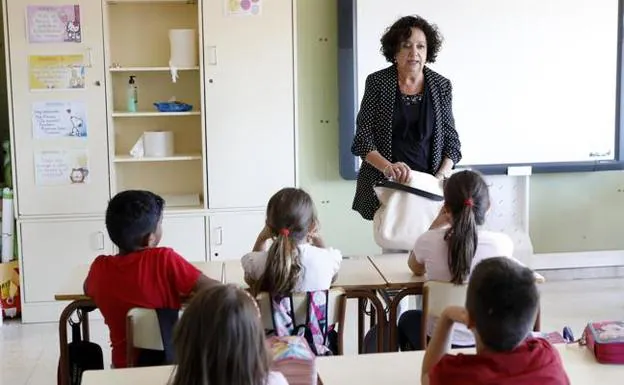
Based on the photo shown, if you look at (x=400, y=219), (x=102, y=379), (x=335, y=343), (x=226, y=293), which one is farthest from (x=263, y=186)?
(x=226, y=293)

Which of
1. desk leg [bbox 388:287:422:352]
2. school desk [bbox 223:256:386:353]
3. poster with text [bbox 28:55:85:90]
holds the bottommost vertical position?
desk leg [bbox 388:287:422:352]

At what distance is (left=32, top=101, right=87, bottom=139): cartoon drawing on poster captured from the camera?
4.36 m

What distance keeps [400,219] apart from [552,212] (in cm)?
241

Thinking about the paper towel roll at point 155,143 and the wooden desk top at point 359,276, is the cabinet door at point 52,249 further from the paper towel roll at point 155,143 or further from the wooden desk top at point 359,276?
the wooden desk top at point 359,276

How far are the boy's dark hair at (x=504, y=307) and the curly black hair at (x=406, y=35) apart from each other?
203 cm

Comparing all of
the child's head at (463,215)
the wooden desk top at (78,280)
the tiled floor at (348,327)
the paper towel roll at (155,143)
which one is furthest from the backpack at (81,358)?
the paper towel roll at (155,143)

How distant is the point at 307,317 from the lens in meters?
2.45

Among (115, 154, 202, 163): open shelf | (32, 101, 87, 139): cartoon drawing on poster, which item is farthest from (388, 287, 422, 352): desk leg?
(32, 101, 87, 139): cartoon drawing on poster

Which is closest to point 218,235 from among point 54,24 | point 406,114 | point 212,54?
point 212,54

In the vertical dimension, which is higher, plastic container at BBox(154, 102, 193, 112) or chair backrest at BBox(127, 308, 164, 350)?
plastic container at BBox(154, 102, 193, 112)

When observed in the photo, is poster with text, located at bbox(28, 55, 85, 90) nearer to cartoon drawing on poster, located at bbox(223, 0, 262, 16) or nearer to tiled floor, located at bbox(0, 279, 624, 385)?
cartoon drawing on poster, located at bbox(223, 0, 262, 16)

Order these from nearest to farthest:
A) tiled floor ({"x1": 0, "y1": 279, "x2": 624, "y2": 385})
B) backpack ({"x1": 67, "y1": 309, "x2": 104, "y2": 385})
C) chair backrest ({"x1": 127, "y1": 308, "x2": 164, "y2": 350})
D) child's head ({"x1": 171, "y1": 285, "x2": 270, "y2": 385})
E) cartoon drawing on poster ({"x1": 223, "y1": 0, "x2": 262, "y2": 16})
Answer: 1. child's head ({"x1": 171, "y1": 285, "x2": 270, "y2": 385})
2. chair backrest ({"x1": 127, "y1": 308, "x2": 164, "y2": 350})
3. backpack ({"x1": 67, "y1": 309, "x2": 104, "y2": 385})
4. tiled floor ({"x1": 0, "y1": 279, "x2": 624, "y2": 385})
5. cartoon drawing on poster ({"x1": 223, "y1": 0, "x2": 262, "y2": 16})

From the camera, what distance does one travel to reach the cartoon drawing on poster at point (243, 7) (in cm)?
441

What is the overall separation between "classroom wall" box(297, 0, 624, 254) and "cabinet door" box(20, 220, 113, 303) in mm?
1333
